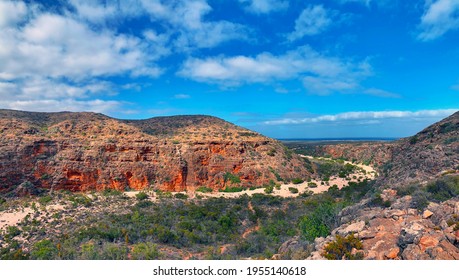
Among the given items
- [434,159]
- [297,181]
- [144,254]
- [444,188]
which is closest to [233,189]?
[297,181]

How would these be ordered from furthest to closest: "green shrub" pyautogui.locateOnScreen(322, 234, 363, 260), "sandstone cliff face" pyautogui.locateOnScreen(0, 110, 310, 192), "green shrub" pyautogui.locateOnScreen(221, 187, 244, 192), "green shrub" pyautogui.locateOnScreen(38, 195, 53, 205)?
"green shrub" pyautogui.locateOnScreen(221, 187, 244, 192) → "sandstone cliff face" pyautogui.locateOnScreen(0, 110, 310, 192) → "green shrub" pyautogui.locateOnScreen(38, 195, 53, 205) → "green shrub" pyautogui.locateOnScreen(322, 234, 363, 260)

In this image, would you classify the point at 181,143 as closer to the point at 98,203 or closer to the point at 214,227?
the point at 98,203

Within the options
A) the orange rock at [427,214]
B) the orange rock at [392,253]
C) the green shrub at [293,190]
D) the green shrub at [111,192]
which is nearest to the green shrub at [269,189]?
the green shrub at [293,190]

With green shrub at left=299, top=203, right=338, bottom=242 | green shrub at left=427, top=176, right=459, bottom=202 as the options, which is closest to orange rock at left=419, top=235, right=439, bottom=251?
green shrub at left=427, top=176, right=459, bottom=202

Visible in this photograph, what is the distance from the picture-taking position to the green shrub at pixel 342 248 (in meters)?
7.57

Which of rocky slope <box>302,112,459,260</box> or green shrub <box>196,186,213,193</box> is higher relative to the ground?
rocky slope <box>302,112,459,260</box>

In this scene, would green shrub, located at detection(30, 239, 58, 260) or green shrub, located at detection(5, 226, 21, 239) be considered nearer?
green shrub, located at detection(30, 239, 58, 260)

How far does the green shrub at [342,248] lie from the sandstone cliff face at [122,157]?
28121mm

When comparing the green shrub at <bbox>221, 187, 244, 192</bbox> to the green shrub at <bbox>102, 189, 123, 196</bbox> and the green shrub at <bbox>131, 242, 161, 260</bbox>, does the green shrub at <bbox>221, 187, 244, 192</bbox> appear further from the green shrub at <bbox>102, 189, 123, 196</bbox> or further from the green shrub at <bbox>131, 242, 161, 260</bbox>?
the green shrub at <bbox>131, 242, 161, 260</bbox>

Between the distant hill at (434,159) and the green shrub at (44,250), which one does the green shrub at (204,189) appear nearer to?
the green shrub at (44,250)

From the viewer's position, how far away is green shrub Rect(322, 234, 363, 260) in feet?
24.8

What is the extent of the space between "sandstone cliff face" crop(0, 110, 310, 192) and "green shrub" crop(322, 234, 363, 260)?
28.1 metres

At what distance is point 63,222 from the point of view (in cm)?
2033

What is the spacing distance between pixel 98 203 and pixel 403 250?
2494 centimetres
